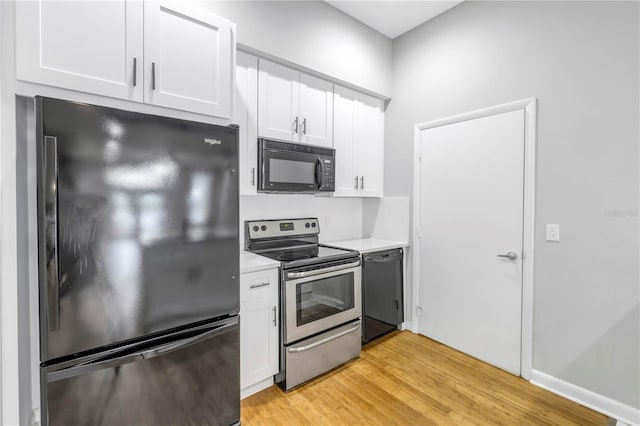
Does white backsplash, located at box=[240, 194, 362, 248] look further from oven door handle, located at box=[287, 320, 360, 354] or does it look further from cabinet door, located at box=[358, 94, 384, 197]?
oven door handle, located at box=[287, 320, 360, 354]

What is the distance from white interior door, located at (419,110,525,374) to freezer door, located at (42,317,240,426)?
6.58ft

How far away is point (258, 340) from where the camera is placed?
205 cm

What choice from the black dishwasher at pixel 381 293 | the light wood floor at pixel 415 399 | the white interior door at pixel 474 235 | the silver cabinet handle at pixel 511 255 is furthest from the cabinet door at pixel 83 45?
the silver cabinet handle at pixel 511 255

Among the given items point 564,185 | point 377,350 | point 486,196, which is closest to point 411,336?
point 377,350

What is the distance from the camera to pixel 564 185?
83.0 inches

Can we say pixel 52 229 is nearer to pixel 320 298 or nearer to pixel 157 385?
pixel 157 385

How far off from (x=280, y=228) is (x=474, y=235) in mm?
1714

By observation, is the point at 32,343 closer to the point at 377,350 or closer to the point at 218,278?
the point at 218,278

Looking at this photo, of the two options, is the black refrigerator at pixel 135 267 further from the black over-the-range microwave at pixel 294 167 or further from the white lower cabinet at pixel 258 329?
the black over-the-range microwave at pixel 294 167

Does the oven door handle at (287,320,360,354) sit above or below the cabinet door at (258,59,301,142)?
below

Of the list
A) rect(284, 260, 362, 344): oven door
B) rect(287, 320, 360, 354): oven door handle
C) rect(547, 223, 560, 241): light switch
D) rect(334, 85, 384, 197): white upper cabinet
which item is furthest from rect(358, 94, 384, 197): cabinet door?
rect(547, 223, 560, 241): light switch

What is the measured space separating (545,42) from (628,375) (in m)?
2.28

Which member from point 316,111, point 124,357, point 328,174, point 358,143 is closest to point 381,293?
point 328,174

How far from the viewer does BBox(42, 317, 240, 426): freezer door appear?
1.22 metres
